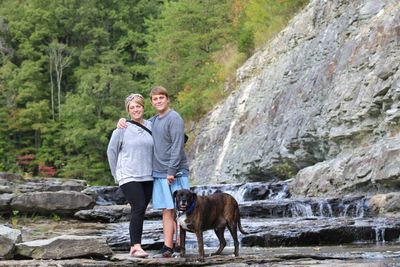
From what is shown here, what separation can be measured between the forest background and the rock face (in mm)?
4559

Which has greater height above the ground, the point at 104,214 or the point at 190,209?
the point at 190,209

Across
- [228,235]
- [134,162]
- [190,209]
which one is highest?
[134,162]

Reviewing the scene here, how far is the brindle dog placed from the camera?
24.2ft

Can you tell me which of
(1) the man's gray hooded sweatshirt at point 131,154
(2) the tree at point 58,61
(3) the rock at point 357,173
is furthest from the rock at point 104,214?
(2) the tree at point 58,61

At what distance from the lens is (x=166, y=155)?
7.71m

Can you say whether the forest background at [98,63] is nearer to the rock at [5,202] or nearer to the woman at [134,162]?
the rock at [5,202]

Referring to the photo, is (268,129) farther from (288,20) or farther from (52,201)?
(52,201)

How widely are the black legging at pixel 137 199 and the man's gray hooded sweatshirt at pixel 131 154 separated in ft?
0.26

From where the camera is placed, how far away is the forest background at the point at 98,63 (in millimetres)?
34688

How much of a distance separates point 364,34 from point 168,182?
13.4m

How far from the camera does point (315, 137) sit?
65.9ft

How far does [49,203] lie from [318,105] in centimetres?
938

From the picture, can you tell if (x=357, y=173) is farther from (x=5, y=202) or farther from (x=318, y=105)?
(x=5, y=202)

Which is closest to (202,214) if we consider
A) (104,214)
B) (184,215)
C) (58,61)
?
(184,215)
